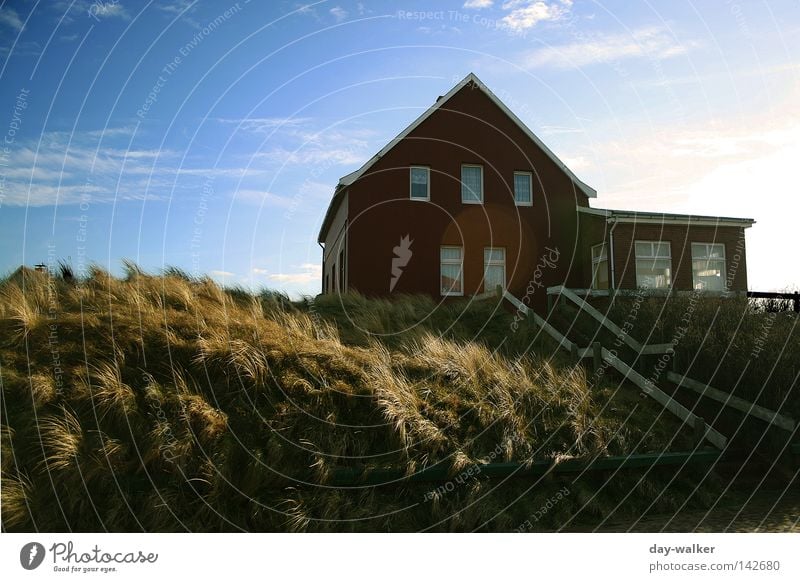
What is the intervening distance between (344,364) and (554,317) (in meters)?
7.96

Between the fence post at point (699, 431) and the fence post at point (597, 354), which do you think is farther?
the fence post at point (597, 354)

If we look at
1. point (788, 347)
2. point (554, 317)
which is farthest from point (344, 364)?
point (788, 347)

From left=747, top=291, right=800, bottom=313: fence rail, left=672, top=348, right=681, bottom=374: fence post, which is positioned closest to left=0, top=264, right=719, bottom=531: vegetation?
left=672, top=348, right=681, bottom=374: fence post

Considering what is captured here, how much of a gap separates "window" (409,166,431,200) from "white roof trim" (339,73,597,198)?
1.23m

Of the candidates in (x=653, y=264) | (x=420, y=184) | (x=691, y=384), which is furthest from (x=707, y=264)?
(x=691, y=384)

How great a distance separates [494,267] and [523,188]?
325 cm

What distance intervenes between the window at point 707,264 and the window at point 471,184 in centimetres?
778

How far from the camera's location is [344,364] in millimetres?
9828

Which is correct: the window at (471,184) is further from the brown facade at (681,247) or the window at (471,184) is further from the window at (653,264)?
the window at (653,264)

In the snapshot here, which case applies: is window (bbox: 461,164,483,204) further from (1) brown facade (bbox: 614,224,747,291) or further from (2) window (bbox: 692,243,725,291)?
(2) window (bbox: 692,243,725,291)

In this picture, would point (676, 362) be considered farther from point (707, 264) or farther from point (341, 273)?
point (341, 273)

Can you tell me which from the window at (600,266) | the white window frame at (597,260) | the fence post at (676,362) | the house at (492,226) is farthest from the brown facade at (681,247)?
the fence post at (676,362)

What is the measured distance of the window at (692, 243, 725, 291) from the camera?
2389 centimetres

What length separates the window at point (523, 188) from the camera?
24.5 meters
